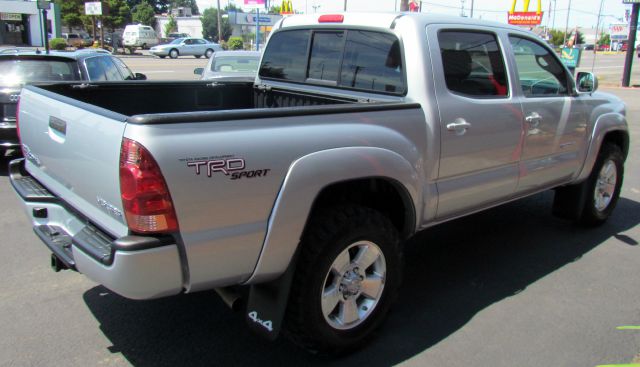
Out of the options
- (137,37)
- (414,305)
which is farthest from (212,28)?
(414,305)

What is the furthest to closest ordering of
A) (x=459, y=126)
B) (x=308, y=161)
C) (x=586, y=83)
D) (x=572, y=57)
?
1. (x=572, y=57)
2. (x=586, y=83)
3. (x=459, y=126)
4. (x=308, y=161)

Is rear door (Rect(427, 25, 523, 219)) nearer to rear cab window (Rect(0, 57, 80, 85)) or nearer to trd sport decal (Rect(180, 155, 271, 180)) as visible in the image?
trd sport decal (Rect(180, 155, 271, 180))

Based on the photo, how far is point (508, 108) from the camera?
156 inches

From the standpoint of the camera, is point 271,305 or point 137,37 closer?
point 271,305

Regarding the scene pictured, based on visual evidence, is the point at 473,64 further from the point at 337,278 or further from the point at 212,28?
the point at 212,28

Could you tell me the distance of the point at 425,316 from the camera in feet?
12.1

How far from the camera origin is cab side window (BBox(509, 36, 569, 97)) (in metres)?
4.34

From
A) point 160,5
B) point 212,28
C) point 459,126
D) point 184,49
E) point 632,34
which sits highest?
point 160,5

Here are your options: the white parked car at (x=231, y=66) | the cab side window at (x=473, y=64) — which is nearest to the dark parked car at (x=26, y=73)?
the white parked car at (x=231, y=66)

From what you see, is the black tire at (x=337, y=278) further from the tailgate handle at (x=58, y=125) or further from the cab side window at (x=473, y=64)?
the tailgate handle at (x=58, y=125)

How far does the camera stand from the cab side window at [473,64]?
3.67 metres

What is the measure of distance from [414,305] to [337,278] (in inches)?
40.8

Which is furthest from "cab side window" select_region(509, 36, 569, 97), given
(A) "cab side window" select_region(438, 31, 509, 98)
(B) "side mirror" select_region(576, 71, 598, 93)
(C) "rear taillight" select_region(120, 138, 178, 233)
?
(C) "rear taillight" select_region(120, 138, 178, 233)

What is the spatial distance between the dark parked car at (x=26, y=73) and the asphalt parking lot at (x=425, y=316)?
2.18 metres
